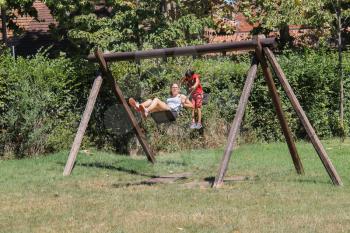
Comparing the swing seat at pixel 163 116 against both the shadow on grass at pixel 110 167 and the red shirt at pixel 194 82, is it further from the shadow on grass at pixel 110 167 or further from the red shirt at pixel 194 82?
the shadow on grass at pixel 110 167

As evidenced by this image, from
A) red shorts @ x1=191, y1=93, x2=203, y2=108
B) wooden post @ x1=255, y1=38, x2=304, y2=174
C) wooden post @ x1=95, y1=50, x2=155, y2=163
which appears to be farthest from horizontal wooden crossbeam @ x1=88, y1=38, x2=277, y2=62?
red shorts @ x1=191, y1=93, x2=203, y2=108

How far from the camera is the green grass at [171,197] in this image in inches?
274

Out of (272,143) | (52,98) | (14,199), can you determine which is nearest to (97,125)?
(52,98)

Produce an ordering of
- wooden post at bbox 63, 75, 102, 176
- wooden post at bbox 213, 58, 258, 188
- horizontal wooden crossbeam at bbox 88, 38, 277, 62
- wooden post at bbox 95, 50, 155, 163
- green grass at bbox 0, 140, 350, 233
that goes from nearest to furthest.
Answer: green grass at bbox 0, 140, 350, 233
wooden post at bbox 213, 58, 258, 188
horizontal wooden crossbeam at bbox 88, 38, 277, 62
wooden post at bbox 63, 75, 102, 176
wooden post at bbox 95, 50, 155, 163

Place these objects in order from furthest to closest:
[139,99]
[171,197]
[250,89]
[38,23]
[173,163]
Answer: [38,23] → [139,99] → [173,163] → [250,89] → [171,197]

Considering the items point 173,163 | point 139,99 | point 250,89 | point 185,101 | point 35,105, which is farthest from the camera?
point 139,99

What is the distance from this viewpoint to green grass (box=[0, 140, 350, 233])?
6.96 m

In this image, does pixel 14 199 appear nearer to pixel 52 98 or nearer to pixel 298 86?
pixel 52 98

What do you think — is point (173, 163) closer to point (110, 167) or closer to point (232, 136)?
point (110, 167)

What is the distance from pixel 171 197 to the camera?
8.66 meters

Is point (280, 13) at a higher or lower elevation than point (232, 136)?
lower

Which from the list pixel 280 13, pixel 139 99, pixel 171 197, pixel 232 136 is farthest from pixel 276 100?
pixel 280 13

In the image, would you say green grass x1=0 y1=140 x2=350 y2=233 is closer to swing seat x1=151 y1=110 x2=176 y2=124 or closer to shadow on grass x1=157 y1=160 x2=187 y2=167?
shadow on grass x1=157 y1=160 x2=187 y2=167

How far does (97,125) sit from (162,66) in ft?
6.60
